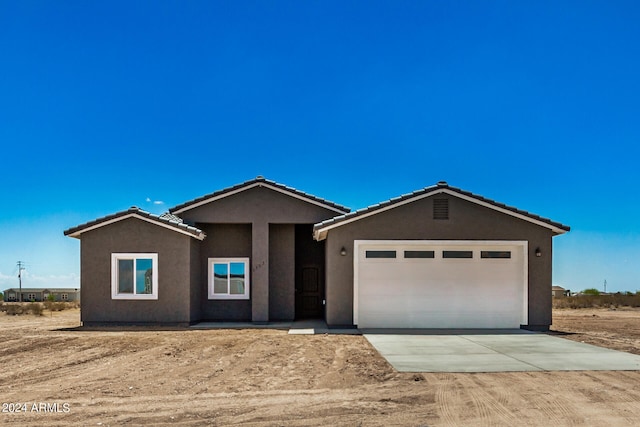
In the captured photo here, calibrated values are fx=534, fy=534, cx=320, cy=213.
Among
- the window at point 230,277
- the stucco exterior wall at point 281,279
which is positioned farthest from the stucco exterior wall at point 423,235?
the window at point 230,277

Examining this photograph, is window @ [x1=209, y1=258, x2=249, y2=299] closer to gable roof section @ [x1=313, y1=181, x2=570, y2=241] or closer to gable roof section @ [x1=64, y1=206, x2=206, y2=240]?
gable roof section @ [x1=64, y1=206, x2=206, y2=240]

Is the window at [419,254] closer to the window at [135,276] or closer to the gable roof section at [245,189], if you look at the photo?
the gable roof section at [245,189]

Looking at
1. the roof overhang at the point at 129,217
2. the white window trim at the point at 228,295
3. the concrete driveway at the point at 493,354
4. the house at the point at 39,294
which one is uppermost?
the roof overhang at the point at 129,217

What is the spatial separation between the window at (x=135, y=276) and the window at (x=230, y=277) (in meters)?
2.24

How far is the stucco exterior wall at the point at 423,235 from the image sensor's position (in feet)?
52.0

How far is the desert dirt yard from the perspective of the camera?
6.48 meters

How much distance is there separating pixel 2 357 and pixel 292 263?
30.8ft

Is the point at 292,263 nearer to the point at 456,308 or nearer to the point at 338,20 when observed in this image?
the point at 456,308

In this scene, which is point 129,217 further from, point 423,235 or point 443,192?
point 443,192

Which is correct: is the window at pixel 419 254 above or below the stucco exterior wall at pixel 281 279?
above

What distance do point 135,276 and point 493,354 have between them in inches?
439

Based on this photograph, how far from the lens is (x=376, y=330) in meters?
15.4

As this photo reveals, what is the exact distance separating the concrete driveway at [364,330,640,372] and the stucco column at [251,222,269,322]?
180 inches

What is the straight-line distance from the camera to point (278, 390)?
794cm
